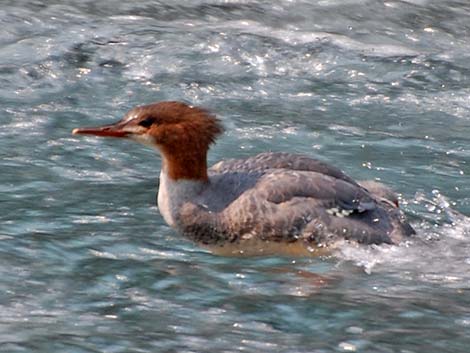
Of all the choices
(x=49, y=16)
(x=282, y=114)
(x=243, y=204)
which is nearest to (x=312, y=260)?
(x=243, y=204)

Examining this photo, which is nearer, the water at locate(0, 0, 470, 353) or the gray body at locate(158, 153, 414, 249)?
the water at locate(0, 0, 470, 353)

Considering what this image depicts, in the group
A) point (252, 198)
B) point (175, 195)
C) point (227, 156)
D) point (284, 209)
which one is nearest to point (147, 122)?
point (175, 195)

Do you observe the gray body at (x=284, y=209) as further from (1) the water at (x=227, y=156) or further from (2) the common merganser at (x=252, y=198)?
(1) the water at (x=227, y=156)

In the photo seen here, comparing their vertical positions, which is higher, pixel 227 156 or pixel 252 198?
pixel 252 198

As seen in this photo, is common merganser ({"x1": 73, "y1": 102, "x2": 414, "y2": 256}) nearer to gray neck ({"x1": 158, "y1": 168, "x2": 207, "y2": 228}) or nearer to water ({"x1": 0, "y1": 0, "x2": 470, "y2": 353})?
gray neck ({"x1": 158, "y1": 168, "x2": 207, "y2": 228})

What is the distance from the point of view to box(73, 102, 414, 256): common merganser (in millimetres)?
7984

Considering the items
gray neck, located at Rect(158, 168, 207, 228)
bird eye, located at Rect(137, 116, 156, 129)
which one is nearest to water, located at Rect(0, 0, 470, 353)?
gray neck, located at Rect(158, 168, 207, 228)

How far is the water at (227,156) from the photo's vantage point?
6.64 meters

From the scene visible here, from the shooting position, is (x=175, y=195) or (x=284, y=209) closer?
(x=284, y=209)

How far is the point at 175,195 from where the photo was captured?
8266 mm

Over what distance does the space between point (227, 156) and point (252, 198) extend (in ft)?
5.14

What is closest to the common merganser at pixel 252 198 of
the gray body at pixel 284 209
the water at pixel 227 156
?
the gray body at pixel 284 209

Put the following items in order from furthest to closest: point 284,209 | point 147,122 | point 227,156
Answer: point 227,156 → point 147,122 → point 284,209

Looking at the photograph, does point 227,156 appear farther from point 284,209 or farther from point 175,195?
point 284,209
